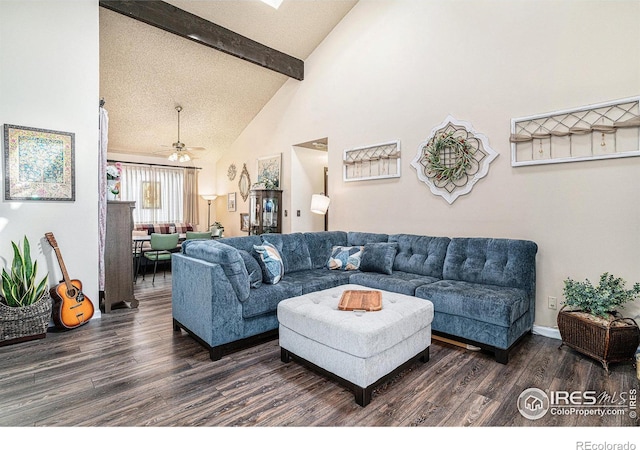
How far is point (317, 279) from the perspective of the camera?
329cm

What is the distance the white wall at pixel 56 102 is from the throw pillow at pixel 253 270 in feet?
5.97

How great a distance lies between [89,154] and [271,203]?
280 cm

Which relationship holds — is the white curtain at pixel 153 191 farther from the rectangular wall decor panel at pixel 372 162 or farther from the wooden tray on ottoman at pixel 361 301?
the wooden tray on ottoman at pixel 361 301

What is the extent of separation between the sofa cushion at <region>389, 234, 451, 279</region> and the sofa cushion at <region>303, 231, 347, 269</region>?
757mm

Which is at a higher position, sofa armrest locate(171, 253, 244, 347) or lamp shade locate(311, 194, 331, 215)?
lamp shade locate(311, 194, 331, 215)

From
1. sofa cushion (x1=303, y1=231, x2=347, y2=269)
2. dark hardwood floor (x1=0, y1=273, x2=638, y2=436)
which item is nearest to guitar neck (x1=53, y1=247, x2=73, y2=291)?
dark hardwood floor (x1=0, y1=273, x2=638, y2=436)

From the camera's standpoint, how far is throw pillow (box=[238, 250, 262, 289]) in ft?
9.37

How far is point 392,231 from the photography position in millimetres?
4277

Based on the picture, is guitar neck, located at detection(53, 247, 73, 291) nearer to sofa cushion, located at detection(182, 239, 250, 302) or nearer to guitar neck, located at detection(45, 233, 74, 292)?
guitar neck, located at detection(45, 233, 74, 292)

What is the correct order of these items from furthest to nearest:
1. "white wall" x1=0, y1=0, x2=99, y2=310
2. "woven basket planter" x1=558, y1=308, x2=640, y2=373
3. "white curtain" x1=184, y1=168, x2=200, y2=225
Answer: "white curtain" x1=184, y1=168, x2=200, y2=225
"white wall" x1=0, y1=0, x2=99, y2=310
"woven basket planter" x1=558, y1=308, x2=640, y2=373

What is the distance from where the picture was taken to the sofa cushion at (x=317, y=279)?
3.14 m

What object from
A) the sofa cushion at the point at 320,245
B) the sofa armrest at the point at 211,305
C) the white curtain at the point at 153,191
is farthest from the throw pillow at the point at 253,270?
the white curtain at the point at 153,191
